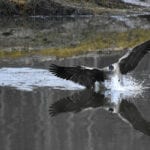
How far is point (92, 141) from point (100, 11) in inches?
807

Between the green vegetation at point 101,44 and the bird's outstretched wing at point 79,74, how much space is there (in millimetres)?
5398

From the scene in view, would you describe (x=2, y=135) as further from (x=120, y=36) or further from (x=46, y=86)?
(x=120, y=36)

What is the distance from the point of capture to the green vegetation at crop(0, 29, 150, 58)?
2009 centimetres

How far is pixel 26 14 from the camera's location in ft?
97.7

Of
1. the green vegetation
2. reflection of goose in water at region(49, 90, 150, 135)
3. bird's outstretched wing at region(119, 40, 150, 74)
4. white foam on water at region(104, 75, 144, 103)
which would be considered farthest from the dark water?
the green vegetation

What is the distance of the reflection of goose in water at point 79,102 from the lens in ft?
41.8

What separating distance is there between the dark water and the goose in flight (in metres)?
0.32

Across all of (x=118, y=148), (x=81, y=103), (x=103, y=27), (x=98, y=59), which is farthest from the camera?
(x=103, y=27)

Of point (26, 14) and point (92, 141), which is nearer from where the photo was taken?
point (92, 141)

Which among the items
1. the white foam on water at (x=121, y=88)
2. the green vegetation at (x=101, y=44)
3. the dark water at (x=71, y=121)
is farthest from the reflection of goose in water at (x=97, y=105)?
the green vegetation at (x=101, y=44)

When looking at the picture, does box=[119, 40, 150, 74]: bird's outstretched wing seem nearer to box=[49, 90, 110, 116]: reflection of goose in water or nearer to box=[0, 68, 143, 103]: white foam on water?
box=[0, 68, 143, 103]: white foam on water

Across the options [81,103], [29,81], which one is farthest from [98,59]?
[81,103]

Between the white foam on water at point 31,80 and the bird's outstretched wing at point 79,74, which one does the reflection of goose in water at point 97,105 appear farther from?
the white foam on water at point 31,80

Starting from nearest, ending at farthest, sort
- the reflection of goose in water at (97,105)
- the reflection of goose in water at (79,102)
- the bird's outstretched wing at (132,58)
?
the reflection of goose in water at (97,105), the reflection of goose in water at (79,102), the bird's outstretched wing at (132,58)
